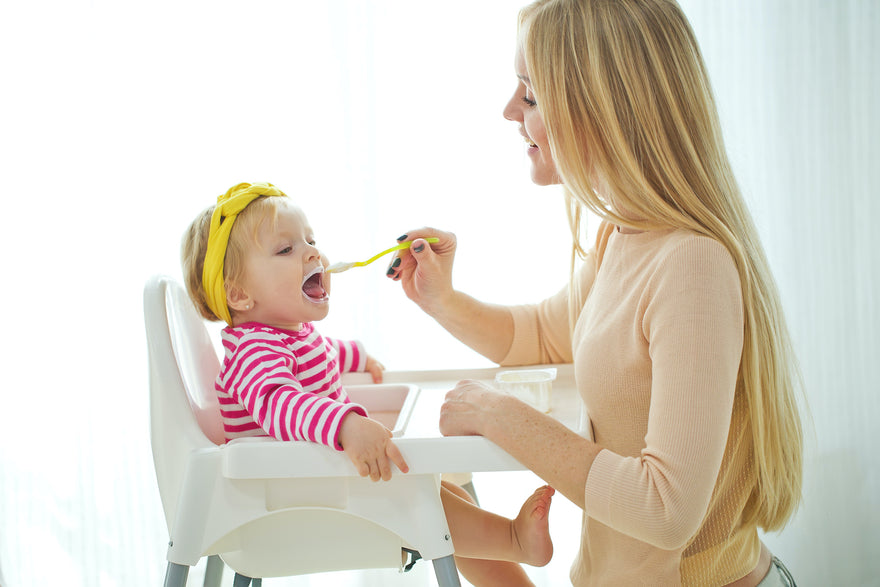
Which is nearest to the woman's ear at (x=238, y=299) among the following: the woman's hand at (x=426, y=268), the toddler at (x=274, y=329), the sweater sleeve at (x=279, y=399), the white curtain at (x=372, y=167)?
the toddler at (x=274, y=329)

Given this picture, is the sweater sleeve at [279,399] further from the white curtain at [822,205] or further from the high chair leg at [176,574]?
the white curtain at [822,205]

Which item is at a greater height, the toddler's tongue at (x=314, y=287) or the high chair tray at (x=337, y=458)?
the toddler's tongue at (x=314, y=287)

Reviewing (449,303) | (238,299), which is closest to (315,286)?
(238,299)

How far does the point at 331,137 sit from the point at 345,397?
900 mm

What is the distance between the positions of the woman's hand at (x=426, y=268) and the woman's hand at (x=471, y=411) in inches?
14.1

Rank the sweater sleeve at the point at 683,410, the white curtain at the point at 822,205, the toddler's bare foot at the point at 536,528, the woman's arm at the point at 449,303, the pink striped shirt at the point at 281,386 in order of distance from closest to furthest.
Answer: the sweater sleeve at the point at 683,410
the pink striped shirt at the point at 281,386
the toddler's bare foot at the point at 536,528
the woman's arm at the point at 449,303
the white curtain at the point at 822,205

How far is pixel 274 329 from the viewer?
1.14 meters

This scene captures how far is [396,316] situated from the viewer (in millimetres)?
1891

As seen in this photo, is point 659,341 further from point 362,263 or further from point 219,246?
point 219,246

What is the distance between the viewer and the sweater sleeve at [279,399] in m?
0.87

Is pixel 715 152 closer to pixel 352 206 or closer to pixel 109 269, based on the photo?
pixel 352 206

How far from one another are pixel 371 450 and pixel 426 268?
0.47 metres

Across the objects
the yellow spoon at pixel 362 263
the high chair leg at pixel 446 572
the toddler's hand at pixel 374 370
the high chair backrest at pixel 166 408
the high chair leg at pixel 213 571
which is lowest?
the high chair leg at pixel 213 571

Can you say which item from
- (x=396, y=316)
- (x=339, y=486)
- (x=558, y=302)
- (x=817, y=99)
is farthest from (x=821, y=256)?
(x=339, y=486)
